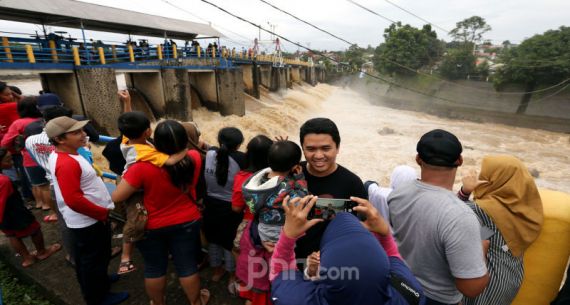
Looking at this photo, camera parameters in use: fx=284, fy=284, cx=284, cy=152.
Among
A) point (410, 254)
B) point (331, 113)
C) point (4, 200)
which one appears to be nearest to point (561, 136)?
point (331, 113)

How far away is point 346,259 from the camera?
857mm

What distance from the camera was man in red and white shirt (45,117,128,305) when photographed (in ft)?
6.84

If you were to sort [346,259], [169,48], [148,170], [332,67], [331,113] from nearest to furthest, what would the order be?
[346,259] < [148,170] < [169,48] < [331,113] < [332,67]

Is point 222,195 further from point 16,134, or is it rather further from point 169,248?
point 16,134

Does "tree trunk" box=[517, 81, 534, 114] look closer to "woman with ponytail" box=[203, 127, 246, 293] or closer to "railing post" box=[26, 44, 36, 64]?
"woman with ponytail" box=[203, 127, 246, 293]

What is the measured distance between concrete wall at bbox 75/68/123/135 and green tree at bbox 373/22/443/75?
1226 inches

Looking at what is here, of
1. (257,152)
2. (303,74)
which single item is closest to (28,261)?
(257,152)

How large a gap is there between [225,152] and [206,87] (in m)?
15.9

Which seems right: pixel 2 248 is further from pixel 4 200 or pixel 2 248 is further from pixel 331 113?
pixel 331 113

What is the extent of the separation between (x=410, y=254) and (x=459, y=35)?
184 ft

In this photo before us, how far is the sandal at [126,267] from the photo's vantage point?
278 cm

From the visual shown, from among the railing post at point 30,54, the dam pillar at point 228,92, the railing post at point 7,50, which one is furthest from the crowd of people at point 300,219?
the dam pillar at point 228,92

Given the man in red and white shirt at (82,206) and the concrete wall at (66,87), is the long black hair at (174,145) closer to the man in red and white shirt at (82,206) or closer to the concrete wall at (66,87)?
the man in red and white shirt at (82,206)

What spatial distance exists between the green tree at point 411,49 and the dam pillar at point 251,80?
57.0 ft
